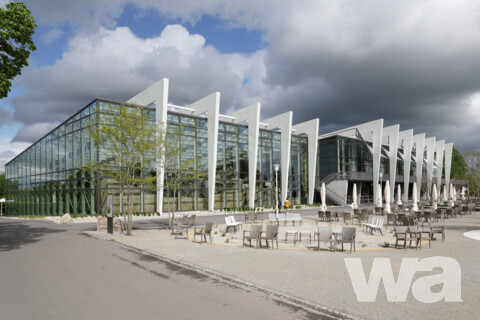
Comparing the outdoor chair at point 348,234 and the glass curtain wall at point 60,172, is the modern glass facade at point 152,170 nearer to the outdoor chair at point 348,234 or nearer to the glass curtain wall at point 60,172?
the glass curtain wall at point 60,172

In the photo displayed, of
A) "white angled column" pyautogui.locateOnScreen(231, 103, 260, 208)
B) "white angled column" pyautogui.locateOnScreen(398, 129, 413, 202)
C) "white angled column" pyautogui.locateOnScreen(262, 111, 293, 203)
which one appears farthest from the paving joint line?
"white angled column" pyautogui.locateOnScreen(398, 129, 413, 202)

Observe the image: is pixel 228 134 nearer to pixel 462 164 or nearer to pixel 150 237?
pixel 150 237

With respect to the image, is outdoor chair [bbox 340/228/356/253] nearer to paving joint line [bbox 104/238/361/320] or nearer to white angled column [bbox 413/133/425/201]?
paving joint line [bbox 104/238/361/320]

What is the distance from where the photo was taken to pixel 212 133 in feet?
106

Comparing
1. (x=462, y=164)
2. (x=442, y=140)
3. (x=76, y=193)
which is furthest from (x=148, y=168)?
(x=462, y=164)

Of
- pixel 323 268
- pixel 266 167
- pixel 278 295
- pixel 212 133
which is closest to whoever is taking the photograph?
pixel 278 295

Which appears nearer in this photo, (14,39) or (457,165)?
(14,39)

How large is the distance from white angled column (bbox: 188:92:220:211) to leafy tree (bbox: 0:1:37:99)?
2005 cm

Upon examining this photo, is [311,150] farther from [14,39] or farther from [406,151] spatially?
[14,39]

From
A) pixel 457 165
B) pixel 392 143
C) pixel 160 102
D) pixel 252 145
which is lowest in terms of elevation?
pixel 457 165

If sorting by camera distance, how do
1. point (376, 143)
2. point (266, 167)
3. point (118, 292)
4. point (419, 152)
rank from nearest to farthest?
1. point (118, 292)
2. point (266, 167)
3. point (376, 143)
4. point (419, 152)

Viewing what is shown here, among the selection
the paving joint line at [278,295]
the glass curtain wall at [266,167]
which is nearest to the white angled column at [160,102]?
the glass curtain wall at [266,167]

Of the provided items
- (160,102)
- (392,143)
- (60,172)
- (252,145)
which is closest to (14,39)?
(160,102)

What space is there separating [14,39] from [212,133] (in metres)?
21.1
